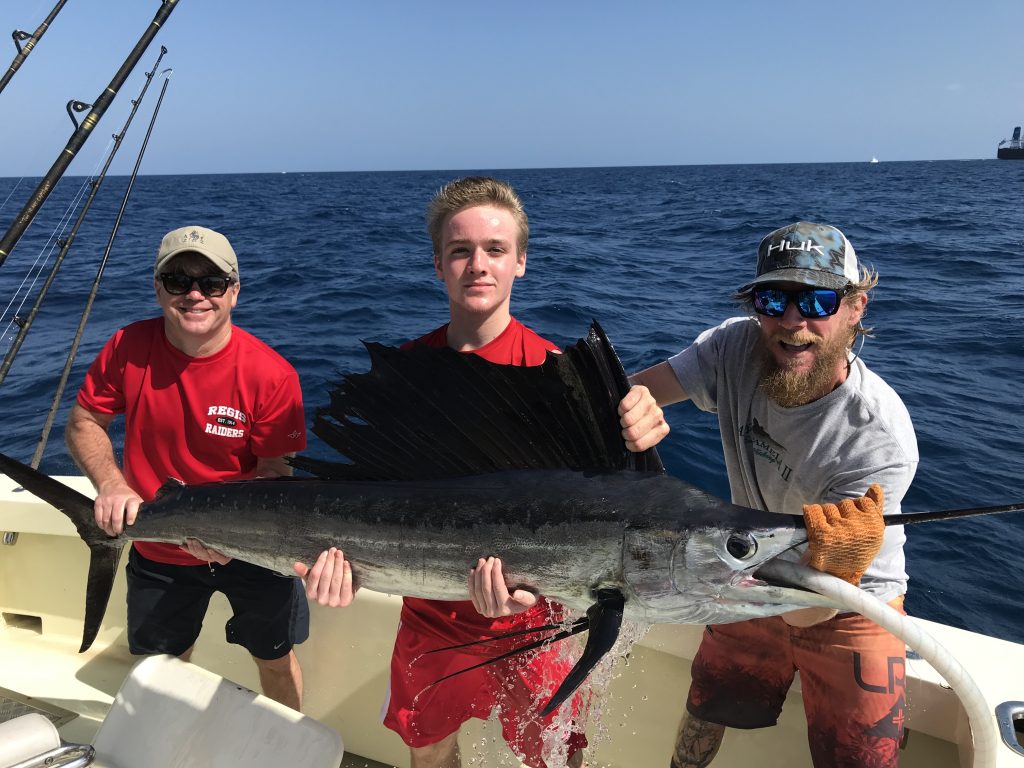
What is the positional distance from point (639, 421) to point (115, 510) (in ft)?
4.81

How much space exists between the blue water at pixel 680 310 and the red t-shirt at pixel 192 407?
0.42m

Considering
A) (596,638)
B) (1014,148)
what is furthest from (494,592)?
(1014,148)

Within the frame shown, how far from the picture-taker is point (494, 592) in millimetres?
1533

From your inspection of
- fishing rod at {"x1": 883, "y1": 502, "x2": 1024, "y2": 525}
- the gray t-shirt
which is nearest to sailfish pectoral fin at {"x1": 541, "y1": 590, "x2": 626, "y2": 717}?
fishing rod at {"x1": 883, "y1": 502, "x2": 1024, "y2": 525}

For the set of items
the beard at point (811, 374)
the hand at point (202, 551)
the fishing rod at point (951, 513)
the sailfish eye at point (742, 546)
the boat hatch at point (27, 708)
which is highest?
the beard at point (811, 374)

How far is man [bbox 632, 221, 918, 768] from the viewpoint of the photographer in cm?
179

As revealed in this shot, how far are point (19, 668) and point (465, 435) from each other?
2.37 metres

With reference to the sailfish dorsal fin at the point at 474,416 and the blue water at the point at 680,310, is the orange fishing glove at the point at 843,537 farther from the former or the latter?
the blue water at the point at 680,310

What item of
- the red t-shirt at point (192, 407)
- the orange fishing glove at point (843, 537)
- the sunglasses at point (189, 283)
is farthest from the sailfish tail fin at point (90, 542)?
the orange fishing glove at point (843, 537)

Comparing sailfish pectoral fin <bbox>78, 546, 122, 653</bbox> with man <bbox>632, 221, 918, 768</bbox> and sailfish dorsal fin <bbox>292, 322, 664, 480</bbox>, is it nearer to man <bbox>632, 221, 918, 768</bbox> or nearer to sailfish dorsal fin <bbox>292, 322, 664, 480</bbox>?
sailfish dorsal fin <bbox>292, 322, 664, 480</bbox>

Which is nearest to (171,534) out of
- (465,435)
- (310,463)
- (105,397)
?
(310,463)

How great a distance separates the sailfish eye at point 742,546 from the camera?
1.36 meters

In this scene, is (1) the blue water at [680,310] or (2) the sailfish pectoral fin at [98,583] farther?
(1) the blue water at [680,310]

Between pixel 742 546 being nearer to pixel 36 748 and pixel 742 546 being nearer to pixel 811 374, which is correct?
pixel 811 374
